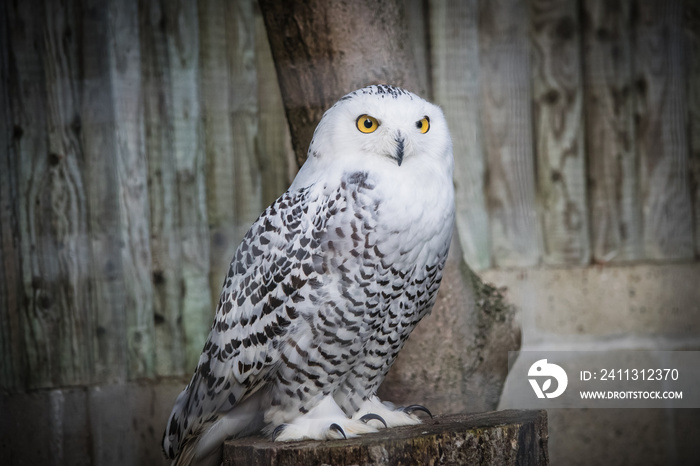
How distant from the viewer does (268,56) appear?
1976mm

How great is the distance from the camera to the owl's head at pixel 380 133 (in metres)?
1.46

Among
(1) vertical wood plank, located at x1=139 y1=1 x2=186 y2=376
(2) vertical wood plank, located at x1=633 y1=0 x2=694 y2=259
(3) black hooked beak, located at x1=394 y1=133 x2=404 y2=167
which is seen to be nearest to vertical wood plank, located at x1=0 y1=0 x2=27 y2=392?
(1) vertical wood plank, located at x1=139 y1=1 x2=186 y2=376

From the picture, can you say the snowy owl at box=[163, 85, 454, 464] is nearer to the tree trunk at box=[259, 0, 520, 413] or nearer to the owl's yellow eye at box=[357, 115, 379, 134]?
the owl's yellow eye at box=[357, 115, 379, 134]

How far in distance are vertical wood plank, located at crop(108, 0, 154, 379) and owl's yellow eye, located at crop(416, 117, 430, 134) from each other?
2.52 ft

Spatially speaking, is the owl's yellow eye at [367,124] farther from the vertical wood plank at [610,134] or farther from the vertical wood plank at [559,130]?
the vertical wood plank at [610,134]

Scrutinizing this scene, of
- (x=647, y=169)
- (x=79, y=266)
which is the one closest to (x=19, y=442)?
(x=79, y=266)

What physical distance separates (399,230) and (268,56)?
804 millimetres

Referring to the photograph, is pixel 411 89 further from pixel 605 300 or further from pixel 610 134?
pixel 605 300

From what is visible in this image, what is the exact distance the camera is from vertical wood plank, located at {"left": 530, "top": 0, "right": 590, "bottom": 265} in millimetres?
2072

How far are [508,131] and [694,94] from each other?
0.55 meters

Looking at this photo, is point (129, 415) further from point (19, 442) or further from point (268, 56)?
point (268, 56)

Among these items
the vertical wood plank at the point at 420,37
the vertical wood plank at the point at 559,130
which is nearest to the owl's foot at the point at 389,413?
the vertical wood plank at the point at 559,130

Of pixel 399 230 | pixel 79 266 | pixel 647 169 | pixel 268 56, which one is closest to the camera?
pixel 399 230

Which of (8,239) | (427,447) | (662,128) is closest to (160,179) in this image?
(8,239)
